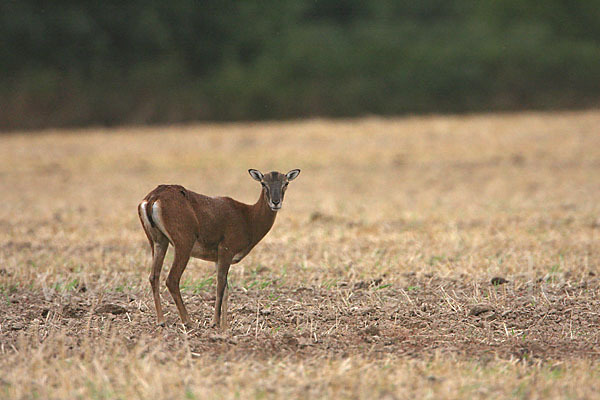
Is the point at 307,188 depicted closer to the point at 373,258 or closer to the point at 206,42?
the point at 373,258

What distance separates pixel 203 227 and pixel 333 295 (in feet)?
5.60

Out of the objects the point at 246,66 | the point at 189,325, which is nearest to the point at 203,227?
the point at 189,325

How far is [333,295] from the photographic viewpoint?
7980mm

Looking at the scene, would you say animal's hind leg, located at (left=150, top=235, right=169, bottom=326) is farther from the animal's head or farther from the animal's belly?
the animal's head

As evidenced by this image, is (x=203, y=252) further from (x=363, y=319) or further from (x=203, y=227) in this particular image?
(x=363, y=319)

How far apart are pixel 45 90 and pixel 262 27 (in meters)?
8.37

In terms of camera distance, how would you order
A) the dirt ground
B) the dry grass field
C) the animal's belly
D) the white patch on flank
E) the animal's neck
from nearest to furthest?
1. the dry grass field
2. the dirt ground
3. the white patch on flank
4. the animal's belly
5. the animal's neck

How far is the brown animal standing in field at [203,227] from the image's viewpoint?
6.56 metres

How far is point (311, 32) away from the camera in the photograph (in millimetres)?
35344

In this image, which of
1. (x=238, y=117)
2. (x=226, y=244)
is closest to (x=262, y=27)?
(x=238, y=117)

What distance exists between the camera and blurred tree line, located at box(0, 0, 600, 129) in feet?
94.1

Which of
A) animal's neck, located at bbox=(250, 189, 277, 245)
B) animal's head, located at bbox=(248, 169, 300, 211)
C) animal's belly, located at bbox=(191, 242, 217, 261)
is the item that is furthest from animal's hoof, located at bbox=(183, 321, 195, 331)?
animal's head, located at bbox=(248, 169, 300, 211)

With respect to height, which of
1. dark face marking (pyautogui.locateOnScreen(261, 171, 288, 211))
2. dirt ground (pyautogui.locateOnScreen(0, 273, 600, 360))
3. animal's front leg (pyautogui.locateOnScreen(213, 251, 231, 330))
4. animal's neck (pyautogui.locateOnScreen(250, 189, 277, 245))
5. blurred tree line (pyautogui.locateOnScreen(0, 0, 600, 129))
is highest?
blurred tree line (pyautogui.locateOnScreen(0, 0, 600, 129))

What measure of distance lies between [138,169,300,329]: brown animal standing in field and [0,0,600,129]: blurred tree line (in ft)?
74.2
